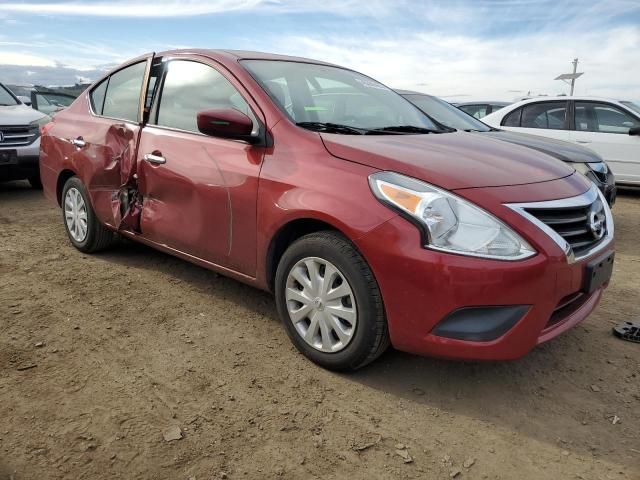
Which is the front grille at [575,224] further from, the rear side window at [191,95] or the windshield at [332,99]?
the rear side window at [191,95]

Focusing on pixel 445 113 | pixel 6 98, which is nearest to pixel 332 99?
pixel 445 113

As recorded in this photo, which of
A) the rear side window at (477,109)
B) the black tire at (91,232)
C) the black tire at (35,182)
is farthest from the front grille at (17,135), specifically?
the rear side window at (477,109)

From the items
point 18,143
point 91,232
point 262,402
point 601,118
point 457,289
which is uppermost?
point 601,118

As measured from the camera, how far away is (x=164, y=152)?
11.1 feet

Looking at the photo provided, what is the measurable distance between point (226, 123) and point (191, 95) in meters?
0.79

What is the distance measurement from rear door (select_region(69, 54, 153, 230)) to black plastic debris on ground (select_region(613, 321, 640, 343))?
3174 mm

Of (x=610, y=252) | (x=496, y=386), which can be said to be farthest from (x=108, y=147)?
(x=610, y=252)

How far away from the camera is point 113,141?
386 centimetres

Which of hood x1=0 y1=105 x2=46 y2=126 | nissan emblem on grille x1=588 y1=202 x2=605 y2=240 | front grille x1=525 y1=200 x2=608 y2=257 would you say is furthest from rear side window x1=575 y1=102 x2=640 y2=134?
hood x1=0 y1=105 x2=46 y2=126

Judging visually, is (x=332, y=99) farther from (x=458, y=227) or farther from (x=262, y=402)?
(x=262, y=402)

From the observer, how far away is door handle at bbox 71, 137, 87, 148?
13.7 ft

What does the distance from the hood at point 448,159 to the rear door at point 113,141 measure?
5.45 ft

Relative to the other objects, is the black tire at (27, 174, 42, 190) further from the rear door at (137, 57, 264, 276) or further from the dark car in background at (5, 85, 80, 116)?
the rear door at (137, 57, 264, 276)

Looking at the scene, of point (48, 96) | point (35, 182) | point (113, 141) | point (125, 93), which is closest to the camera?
point (113, 141)
